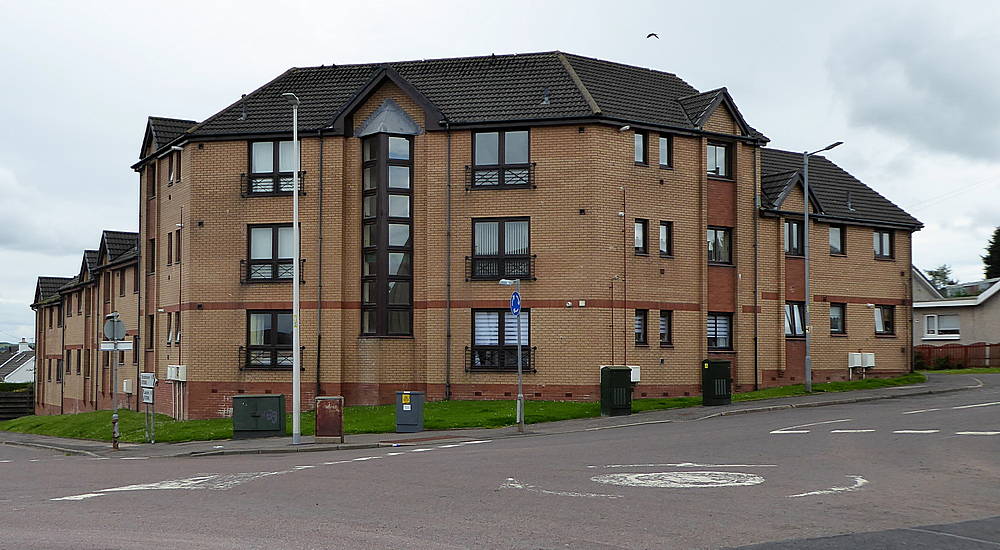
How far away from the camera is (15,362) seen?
10700 centimetres

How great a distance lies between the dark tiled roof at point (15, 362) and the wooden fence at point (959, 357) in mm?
86117

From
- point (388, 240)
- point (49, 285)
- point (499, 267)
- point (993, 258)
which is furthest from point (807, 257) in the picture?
point (993, 258)

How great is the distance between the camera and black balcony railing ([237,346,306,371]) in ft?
106

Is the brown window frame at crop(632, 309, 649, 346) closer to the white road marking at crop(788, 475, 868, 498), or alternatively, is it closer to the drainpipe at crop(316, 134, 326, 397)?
the drainpipe at crop(316, 134, 326, 397)

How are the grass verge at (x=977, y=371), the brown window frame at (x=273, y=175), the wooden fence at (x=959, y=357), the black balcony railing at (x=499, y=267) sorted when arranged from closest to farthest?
1. the black balcony railing at (x=499, y=267)
2. the brown window frame at (x=273, y=175)
3. the grass verge at (x=977, y=371)
4. the wooden fence at (x=959, y=357)

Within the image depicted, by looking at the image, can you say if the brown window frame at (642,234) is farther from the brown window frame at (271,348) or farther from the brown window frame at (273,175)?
the brown window frame at (271,348)

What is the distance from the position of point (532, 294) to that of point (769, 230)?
9.97 meters

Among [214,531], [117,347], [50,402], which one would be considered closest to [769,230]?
[117,347]

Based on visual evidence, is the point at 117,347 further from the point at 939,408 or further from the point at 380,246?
the point at 939,408

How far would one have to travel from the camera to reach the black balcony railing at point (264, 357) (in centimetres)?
3225

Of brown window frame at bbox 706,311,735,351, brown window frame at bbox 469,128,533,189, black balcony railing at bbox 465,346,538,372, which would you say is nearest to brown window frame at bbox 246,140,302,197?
brown window frame at bbox 469,128,533,189

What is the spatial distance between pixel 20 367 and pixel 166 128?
7560 cm

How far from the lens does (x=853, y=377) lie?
3834 cm

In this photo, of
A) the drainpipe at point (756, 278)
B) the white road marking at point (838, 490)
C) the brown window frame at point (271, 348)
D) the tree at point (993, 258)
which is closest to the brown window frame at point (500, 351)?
the brown window frame at point (271, 348)
